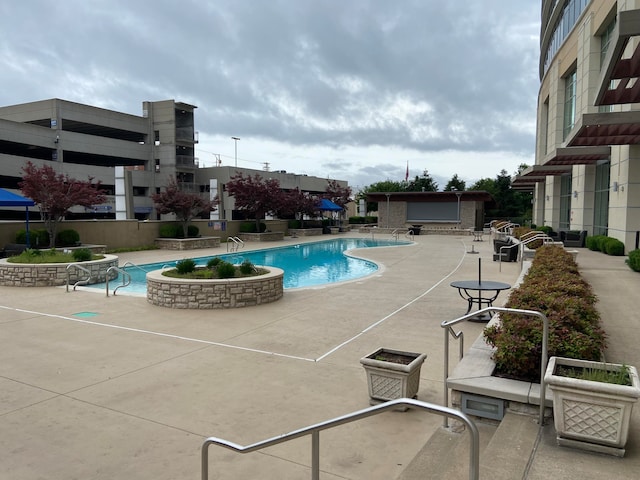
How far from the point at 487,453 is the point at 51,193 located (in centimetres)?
2082

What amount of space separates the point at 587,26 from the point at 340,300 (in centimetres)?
1887

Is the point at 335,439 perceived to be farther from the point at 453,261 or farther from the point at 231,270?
the point at 453,261

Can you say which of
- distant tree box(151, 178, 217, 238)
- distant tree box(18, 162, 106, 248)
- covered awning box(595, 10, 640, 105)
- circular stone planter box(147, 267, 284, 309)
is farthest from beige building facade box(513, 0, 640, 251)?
distant tree box(151, 178, 217, 238)

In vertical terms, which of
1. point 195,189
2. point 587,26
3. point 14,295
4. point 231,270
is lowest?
point 14,295

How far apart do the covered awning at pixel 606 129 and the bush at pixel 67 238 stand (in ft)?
67.8

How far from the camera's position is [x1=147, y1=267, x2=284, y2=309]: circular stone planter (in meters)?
10.6

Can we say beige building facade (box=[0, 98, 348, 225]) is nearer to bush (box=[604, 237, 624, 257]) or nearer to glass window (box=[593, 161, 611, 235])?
glass window (box=[593, 161, 611, 235])

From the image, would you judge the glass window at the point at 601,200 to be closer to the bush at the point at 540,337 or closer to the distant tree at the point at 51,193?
the bush at the point at 540,337

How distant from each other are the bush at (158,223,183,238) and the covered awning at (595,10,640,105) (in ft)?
75.2

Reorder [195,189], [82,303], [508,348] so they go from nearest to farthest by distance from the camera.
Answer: [508,348]
[82,303]
[195,189]

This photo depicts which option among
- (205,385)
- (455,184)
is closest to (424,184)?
(455,184)

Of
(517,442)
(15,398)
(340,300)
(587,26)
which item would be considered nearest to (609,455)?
(517,442)

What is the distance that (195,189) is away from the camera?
186 ft

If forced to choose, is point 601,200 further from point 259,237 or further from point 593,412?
point 259,237
